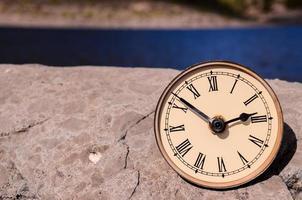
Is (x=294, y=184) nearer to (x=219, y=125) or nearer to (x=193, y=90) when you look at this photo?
(x=219, y=125)

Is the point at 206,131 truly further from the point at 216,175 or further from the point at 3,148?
the point at 3,148

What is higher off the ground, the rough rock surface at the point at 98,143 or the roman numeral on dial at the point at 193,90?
the roman numeral on dial at the point at 193,90

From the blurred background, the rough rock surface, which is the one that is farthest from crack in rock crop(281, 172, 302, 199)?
the blurred background

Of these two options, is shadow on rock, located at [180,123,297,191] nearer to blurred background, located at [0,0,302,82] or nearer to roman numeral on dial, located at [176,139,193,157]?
roman numeral on dial, located at [176,139,193,157]

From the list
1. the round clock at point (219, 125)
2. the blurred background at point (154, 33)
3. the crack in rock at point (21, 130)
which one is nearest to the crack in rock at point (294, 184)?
the round clock at point (219, 125)

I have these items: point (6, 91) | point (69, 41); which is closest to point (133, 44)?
point (69, 41)

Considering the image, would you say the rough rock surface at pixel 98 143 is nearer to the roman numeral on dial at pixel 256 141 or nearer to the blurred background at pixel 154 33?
the roman numeral on dial at pixel 256 141

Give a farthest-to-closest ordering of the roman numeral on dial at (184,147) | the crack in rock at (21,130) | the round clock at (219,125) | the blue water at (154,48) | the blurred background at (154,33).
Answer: the blurred background at (154,33), the blue water at (154,48), the crack in rock at (21,130), the roman numeral on dial at (184,147), the round clock at (219,125)

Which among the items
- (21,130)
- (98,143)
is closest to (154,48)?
(21,130)
